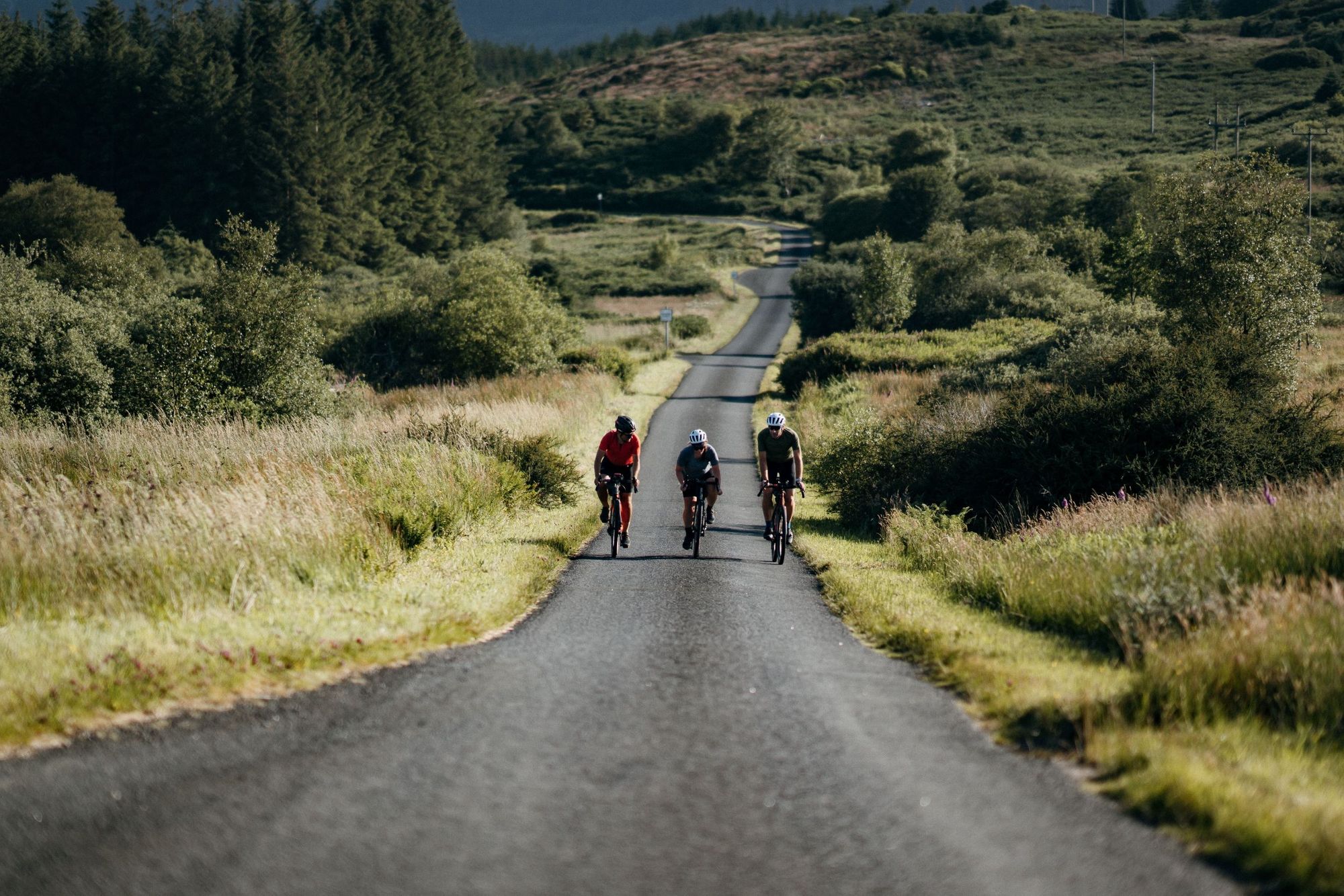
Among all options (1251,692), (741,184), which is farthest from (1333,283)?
(741,184)

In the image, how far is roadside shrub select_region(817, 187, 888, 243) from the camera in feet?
321

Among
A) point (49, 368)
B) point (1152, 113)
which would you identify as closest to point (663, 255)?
point (49, 368)

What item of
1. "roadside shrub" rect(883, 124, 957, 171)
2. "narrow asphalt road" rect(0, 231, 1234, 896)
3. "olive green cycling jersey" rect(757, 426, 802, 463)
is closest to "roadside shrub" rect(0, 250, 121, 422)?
"olive green cycling jersey" rect(757, 426, 802, 463)

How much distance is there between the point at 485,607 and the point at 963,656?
15.8 ft

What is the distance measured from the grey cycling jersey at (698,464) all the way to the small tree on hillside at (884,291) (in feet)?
136

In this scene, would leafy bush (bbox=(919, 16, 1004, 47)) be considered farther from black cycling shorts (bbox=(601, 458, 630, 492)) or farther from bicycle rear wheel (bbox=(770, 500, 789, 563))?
black cycling shorts (bbox=(601, 458, 630, 492))

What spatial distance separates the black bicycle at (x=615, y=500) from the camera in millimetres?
15320

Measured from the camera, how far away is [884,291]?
55594mm

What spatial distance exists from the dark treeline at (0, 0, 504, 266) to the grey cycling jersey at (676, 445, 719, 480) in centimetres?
5587

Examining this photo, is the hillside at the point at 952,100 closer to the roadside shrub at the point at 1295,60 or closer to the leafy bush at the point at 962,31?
the leafy bush at the point at 962,31

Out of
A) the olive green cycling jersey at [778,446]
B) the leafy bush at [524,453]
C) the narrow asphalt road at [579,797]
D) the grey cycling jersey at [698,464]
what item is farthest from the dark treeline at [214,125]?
the narrow asphalt road at [579,797]

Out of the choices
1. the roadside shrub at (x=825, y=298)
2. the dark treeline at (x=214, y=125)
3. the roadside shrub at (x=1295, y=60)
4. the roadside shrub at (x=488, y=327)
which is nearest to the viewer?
the roadside shrub at (x=488, y=327)

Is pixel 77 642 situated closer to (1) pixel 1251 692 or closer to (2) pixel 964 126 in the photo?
(1) pixel 1251 692

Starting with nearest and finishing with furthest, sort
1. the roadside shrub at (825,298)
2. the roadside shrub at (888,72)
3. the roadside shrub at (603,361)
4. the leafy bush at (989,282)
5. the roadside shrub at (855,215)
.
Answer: the roadside shrub at (603,361) → the leafy bush at (989,282) → the roadside shrub at (825,298) → the roadside shrub at (855,215) → the roadside shrub at (888,72)
